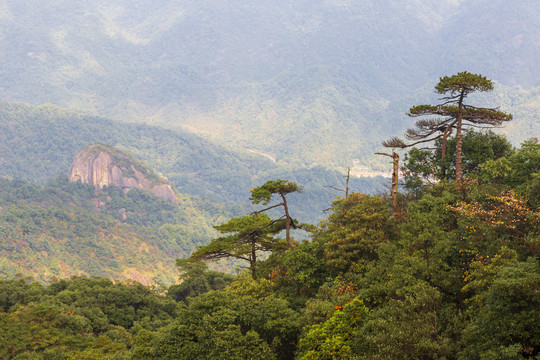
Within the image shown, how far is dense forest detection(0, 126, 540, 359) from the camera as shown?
1434 cm

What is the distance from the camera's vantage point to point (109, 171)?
174 metres

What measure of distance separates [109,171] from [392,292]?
169 metres

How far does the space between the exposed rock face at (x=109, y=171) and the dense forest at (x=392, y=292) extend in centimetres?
14595

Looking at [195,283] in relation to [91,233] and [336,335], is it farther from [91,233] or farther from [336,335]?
[91,233]

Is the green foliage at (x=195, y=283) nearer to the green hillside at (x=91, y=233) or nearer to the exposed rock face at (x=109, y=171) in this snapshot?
the green hillside at (x=91, y=233)

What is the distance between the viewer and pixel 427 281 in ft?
60.8

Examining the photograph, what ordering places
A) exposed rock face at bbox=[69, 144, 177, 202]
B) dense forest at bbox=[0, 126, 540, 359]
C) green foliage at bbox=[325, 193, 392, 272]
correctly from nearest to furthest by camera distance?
dense forest at bbox=[0, 126, 540, 359] → green foliage at bbox=[325, 193, 392, 272] → exposed rock face at bbox=[69, 144, 177, 202]

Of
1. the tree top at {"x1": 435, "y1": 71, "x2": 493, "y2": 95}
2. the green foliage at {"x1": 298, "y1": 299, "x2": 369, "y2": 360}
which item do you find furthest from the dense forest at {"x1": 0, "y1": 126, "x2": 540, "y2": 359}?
the tree top at {"x1": 435, "y1": 71, "x2": 493, "y2": 95}

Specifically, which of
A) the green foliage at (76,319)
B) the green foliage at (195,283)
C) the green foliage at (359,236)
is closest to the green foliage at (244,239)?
the green foliage at (359,236)

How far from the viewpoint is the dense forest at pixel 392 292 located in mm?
14344

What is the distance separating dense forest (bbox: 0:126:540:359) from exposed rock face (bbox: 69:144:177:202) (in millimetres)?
145949

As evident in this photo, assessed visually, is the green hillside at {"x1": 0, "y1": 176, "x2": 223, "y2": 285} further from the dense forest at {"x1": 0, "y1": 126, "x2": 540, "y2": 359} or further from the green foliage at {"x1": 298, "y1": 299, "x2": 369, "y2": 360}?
the green foliage at {"x1": 298, "y1": 299, "x2": 369, "y2": 360}

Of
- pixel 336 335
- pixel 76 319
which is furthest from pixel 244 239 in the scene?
pixel 336 335

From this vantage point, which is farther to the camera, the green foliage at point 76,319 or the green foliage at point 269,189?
the green foliage at point 76,319
